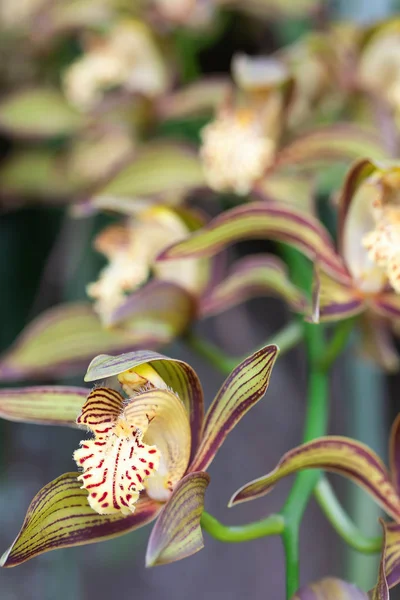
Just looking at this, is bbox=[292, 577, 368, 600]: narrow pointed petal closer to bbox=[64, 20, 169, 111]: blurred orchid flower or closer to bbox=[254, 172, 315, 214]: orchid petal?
bbox=[254, 172, 315, 214]: orchid petal

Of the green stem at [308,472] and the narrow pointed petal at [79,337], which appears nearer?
the green stem at [308,472]

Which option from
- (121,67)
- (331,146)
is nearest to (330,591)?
(331,146)

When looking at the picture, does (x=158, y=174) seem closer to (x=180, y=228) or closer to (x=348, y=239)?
(x=180, y=228)

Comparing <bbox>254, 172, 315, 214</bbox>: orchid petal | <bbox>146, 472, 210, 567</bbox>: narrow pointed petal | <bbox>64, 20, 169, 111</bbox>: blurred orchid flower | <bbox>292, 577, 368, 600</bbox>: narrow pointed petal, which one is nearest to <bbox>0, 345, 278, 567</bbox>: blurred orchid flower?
<bbox>146, 472, 210, 567</bbox>: narrow pointed petal

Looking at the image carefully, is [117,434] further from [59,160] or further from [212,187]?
[59,160]

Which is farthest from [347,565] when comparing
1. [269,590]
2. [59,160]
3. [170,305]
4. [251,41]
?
[251,41]

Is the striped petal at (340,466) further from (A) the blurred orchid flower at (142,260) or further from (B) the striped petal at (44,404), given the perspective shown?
(A) the blurred orchid flower at (142,260)

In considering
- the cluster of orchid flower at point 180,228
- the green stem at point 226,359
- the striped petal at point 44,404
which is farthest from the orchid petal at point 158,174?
the striped petal at point 44,404
